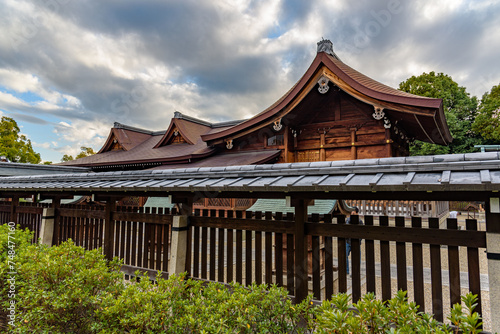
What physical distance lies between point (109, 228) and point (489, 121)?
3249cm

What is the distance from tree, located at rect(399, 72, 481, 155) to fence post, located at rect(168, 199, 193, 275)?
92.1 feet

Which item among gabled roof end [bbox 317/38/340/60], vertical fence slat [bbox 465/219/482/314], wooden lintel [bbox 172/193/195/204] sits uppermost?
gabled roof end [bbox 317/38/340/60]

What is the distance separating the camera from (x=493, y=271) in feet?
8.93

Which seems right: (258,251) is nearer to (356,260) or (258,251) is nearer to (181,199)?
(356,260)

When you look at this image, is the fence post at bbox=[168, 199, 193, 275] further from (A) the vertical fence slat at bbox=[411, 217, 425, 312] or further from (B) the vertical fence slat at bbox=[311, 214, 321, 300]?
(A) the vertical fence slat at bbox=[411, 217, 425, 312]

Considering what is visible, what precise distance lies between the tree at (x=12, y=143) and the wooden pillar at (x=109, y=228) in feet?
106

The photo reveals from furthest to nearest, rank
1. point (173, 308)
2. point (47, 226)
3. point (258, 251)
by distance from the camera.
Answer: point (47, 226)
point (258, 251)
point (173, 308)

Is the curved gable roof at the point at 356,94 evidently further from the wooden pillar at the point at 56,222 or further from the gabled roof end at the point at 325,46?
the wooden pillar at the point at 56,222

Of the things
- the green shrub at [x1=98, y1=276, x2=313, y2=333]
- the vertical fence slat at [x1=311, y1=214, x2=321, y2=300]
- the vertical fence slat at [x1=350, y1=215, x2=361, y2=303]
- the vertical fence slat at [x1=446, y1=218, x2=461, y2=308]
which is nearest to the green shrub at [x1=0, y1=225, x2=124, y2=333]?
the green shrub at [x1=98, y1=276, x2=313, y2=333]

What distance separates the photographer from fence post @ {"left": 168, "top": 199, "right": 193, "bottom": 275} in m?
4.66

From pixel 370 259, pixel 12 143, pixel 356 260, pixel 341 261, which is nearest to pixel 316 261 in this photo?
pixel 341 261

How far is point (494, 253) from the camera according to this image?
2.71m

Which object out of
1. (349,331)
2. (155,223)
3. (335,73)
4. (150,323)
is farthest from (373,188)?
(335,73)

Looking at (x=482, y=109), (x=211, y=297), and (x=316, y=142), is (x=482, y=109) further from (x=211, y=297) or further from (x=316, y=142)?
(x=211, y=297)
